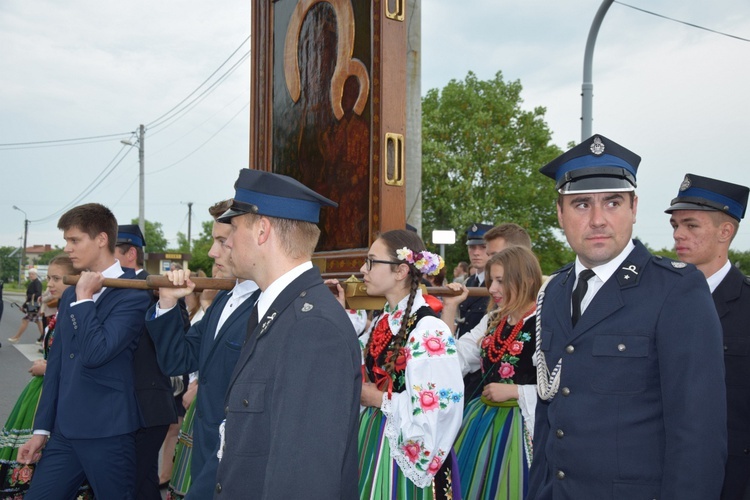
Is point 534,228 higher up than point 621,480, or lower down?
higher up

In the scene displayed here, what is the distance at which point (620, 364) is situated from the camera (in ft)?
6.37

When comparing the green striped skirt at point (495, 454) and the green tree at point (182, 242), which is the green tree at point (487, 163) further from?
the green tree at point (182, 242)

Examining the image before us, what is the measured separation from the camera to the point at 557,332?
2191 mm

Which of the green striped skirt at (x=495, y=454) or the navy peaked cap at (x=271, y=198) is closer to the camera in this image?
the navy peaked cap at (x=271, y=198)

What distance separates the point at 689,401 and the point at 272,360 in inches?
44.4

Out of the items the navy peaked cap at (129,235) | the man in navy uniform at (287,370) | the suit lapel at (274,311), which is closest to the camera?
the man in navy uniform at (287,370)

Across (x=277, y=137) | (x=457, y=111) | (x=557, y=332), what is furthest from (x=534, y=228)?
(x=557, y=332)

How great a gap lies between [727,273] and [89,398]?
3.15 metres

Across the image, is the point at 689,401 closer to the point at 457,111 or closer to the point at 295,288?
the point at 295,288

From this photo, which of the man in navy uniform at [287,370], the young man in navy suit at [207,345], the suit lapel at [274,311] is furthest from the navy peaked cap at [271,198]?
the young man in navy suit at [207,345]

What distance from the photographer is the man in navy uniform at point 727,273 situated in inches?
105

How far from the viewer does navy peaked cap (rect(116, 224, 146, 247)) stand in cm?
513

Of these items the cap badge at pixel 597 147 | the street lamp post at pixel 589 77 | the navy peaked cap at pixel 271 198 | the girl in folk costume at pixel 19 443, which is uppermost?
the street lamp post at pixel 589 77

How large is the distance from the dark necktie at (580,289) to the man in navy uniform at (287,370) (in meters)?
0.77
